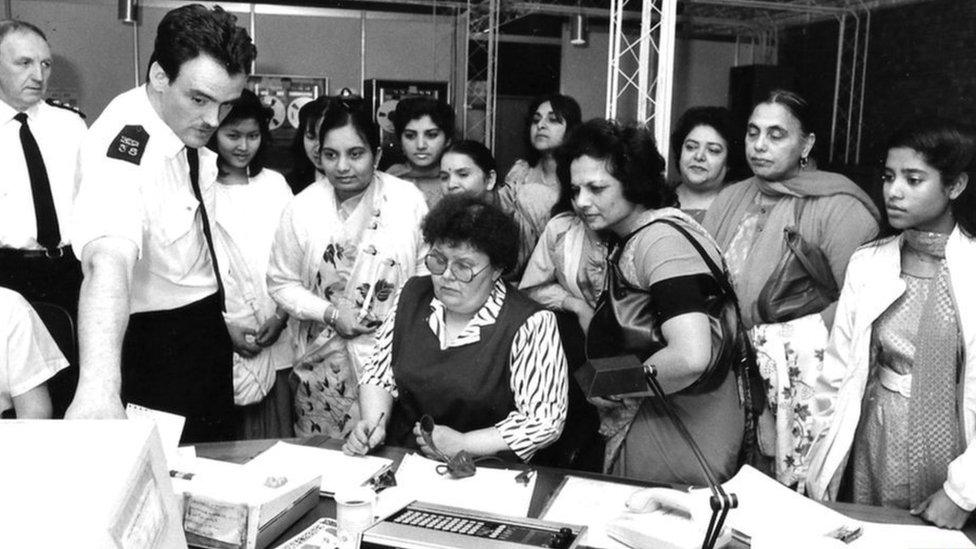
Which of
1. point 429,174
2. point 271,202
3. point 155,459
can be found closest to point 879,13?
point 429,174

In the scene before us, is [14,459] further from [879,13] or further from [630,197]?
[879,13]

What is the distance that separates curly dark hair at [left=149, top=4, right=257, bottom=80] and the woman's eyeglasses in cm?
62

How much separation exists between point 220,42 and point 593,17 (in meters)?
7.82

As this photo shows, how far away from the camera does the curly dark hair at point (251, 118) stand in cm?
286

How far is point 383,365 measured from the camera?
208 centimetres

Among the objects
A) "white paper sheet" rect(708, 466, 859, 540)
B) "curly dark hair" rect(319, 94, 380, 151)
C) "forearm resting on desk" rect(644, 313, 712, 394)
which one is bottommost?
"white paper sheet" rect(708, 466, 859, 540)

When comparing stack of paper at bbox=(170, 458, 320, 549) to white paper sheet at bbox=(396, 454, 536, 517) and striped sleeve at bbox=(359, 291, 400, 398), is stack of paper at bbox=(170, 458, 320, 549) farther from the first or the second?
striped sleeve at bbox=(359, 291, 400, 398)

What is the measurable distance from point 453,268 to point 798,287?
975mm

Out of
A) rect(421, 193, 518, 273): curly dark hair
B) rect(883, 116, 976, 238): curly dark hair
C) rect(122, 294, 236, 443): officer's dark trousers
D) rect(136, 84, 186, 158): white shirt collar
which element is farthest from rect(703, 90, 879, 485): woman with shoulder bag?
rect(136, 84, 186, 158): white shirt collar

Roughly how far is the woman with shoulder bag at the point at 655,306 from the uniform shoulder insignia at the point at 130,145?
0.99 m

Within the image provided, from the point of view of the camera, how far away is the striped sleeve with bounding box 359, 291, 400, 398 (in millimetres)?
2064

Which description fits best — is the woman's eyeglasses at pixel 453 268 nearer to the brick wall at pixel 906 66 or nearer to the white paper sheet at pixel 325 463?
the white paper sheet at pixel 325 463

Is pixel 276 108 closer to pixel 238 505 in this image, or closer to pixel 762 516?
pixel 238 505

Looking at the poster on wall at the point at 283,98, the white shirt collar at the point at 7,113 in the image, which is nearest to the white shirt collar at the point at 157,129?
the white shirt collar at the point at 7,113
